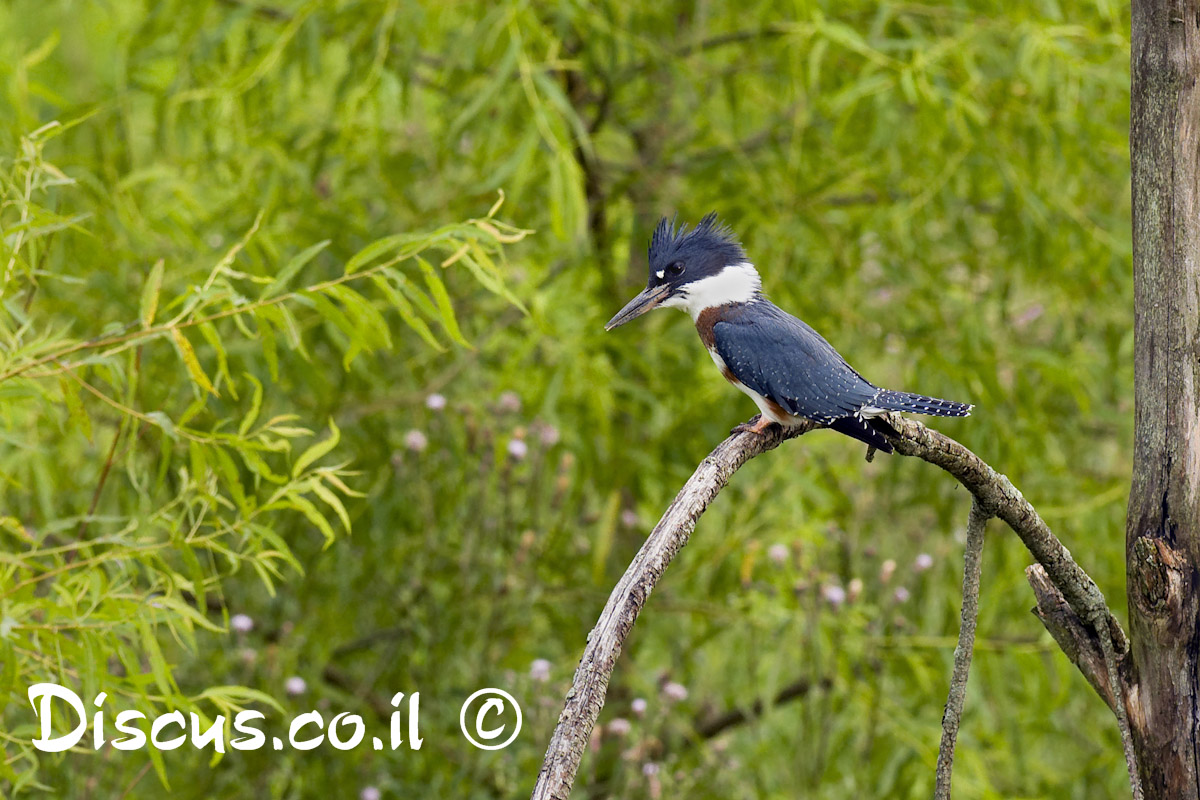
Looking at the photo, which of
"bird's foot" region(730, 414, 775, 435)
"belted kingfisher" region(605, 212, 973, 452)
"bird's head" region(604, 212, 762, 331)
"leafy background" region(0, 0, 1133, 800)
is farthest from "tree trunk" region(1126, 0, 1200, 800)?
"leafy background" region(0, 0, 1133, 800)

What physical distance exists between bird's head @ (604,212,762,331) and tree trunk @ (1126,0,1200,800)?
66 centimetres

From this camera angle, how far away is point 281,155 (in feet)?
9.72

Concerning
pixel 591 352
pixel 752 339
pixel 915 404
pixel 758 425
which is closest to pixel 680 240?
pixel 752 339

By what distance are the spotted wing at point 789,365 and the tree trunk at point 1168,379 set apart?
1.32 ft

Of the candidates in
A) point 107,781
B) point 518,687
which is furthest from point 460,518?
point 107,781

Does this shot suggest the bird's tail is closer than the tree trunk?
No

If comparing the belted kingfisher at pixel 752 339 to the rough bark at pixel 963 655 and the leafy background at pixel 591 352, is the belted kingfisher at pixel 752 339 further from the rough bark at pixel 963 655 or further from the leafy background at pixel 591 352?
the leafy background at pixel 591 352

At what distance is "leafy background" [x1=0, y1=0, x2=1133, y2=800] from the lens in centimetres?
269

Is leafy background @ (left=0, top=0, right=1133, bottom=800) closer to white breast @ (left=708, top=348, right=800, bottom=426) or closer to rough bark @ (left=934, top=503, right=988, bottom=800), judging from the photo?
white breast @ (left=708, top=348, right=800, bottom=426)

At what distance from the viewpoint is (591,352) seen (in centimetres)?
291

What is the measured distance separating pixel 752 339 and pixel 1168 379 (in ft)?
2.20

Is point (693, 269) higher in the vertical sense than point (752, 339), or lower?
higher

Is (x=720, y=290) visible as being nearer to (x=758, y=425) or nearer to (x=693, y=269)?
(x=693, y=269)

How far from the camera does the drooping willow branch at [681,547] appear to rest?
3.18ft
